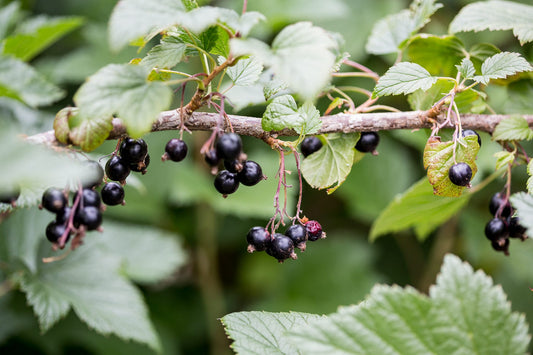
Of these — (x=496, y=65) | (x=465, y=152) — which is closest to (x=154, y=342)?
(x=465, y=152)

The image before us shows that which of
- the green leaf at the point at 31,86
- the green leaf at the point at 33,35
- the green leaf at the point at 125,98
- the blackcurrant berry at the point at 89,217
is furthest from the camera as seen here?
the green leaf at the point at 33,35

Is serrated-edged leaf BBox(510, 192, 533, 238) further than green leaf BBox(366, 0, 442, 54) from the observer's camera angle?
No

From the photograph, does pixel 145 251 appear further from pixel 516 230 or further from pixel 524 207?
pixel 524 207

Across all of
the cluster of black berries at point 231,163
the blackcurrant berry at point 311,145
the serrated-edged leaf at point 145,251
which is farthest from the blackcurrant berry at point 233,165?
the serrated-edged leaf at point 145,251

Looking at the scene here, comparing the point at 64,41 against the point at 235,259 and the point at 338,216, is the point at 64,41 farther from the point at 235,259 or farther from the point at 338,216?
the point at 338,216

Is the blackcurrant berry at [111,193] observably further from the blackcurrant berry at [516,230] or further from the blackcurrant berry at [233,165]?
the blackcurrant berry at [516,230]

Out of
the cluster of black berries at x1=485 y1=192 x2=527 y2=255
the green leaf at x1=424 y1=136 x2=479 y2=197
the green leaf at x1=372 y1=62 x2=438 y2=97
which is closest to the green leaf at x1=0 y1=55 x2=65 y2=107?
the green leaf at x1=372 y1=62 x2=438 y2=97

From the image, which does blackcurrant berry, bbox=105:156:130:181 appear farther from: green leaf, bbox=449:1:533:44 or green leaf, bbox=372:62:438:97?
green leaf, bbox=449:1:533:44
